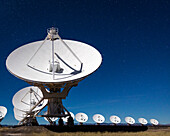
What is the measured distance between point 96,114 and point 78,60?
19.0m

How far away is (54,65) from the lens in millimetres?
28375

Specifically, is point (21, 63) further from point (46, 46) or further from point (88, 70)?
point (88, 70)

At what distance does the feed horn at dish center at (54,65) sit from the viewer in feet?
87.0

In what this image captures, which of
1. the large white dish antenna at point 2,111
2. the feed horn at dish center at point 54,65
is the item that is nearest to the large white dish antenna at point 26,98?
the large white dish antenna at point 2,111

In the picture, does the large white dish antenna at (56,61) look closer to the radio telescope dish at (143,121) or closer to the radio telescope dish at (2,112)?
the radio telescope dish at (2,112)

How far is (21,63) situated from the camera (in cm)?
2809

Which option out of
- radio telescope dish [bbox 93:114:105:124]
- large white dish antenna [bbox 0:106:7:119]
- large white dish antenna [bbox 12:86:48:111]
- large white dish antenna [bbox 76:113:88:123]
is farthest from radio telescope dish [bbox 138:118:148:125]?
large white dish antenna [bbox 0:106:7:119]

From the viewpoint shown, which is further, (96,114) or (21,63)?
(96,114)

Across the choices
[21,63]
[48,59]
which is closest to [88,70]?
[48,59]

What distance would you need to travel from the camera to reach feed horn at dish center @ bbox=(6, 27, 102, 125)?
2653 centimetres

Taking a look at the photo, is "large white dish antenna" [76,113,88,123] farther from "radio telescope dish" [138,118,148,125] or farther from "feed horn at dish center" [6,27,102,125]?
"feed horn at dish center" [6,27,102,125]

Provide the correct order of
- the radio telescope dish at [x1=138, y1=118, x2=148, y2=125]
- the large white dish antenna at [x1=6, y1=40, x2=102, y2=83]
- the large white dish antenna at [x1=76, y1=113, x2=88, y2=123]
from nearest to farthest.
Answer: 1. the large white dish antenna at [x1=6, y1=40, x2=102, y2=83]
2. the large white dish antenna at [x1=76, y1=113, x2=88, y2=123]
3. the radio telescope dish at [x1=138, y1=118, x2=148, y2=125]

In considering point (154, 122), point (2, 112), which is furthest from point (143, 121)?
point (2, 112)

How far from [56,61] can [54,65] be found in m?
1.13
